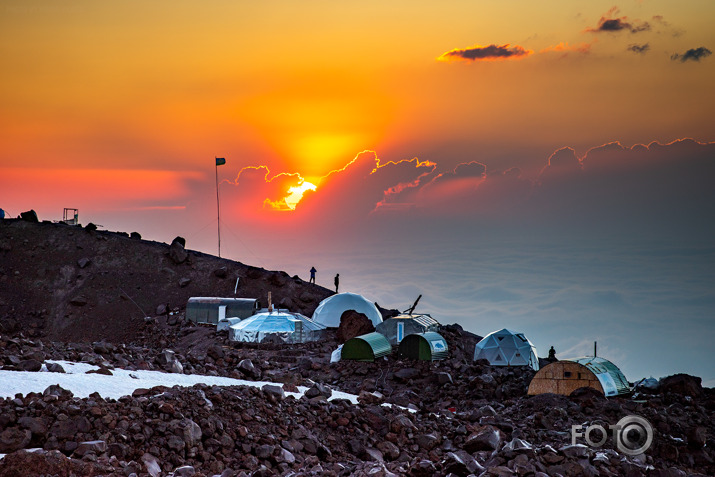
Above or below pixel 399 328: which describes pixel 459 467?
below

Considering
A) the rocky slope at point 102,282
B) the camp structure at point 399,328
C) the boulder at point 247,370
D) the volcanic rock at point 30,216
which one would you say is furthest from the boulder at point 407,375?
the volcanic rock at point 30,216

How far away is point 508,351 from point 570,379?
7285mm

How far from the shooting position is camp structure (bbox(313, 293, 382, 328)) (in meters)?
48.4

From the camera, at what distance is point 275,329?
145 ft

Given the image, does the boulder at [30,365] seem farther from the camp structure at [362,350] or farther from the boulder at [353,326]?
the boulder at [353,326]

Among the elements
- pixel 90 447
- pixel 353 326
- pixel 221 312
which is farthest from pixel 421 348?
pixel 90 447

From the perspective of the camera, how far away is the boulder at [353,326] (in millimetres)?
44250

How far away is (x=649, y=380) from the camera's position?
34250 millimetres

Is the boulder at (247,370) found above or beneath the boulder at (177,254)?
beneath

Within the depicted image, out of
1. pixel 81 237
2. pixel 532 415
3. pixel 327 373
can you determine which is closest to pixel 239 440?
pixel 532 415

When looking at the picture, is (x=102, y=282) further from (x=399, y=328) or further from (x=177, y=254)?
(x=399, y=328)

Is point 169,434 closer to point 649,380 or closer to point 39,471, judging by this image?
point 39,471

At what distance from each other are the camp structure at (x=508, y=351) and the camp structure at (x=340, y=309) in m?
9.23

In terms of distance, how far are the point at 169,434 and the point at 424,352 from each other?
76.4ft
